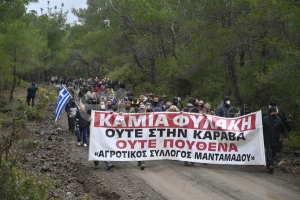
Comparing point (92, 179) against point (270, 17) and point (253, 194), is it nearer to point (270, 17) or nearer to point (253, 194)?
point (253, 194)

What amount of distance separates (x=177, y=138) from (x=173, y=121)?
1.70 ft

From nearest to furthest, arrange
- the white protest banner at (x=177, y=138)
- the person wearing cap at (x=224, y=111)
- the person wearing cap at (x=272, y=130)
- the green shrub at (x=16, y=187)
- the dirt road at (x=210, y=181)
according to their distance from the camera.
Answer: the green shrub at (x=16, y=187) < the dirt road at (x=210, y=181) < the person wearing cap at (x=272, y=130) < the white protest banner at (x=177, y=138) < the person wearing cap at (x=224, y=111)

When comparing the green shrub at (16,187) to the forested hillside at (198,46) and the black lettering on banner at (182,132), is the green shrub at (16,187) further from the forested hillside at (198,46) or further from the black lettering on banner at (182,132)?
the forested hillside at (198,46)

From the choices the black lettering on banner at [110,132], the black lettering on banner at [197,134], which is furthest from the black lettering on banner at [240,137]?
the black lettering on banner at [110,132]

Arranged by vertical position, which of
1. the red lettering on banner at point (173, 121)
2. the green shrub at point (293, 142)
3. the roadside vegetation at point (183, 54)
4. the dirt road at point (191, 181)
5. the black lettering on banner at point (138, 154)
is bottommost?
the dirt road at point (191, 181)

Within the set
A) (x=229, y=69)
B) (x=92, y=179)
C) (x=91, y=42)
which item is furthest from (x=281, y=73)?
(x=91, y=42)

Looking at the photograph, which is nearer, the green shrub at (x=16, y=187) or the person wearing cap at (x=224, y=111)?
the green shrub at (x=16, y=187)

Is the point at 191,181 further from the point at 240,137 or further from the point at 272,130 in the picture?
the point at 272,130

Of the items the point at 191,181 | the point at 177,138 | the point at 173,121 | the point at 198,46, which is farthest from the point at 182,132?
the point at 198,46

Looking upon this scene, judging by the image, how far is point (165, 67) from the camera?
2916 centimetres

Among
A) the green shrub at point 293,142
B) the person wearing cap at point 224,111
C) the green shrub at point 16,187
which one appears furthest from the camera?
the green shrub at point 293,142

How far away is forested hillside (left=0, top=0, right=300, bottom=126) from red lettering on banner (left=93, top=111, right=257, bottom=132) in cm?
251

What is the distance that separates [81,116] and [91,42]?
75.3 feet

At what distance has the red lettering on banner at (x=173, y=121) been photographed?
1276 cm
